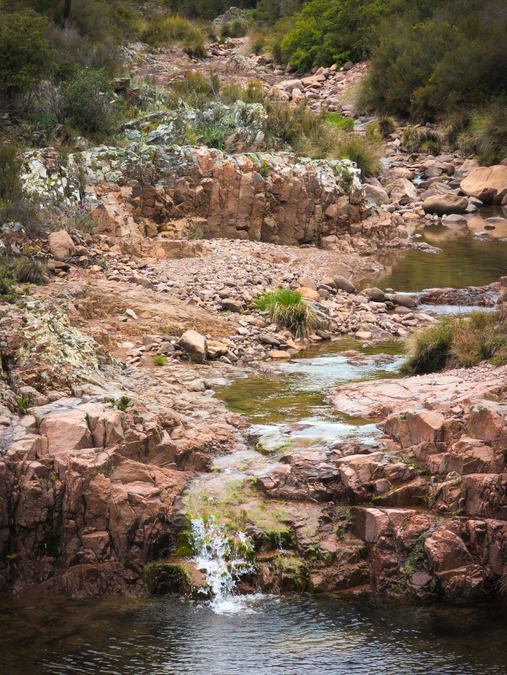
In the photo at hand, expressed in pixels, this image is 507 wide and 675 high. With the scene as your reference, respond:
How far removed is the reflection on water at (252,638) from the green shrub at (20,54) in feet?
48.4

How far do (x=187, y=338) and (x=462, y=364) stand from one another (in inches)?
140

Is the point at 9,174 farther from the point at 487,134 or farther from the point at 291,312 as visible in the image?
the point at 487,134

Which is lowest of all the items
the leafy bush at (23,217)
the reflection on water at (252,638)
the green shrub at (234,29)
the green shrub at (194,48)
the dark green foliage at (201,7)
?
the reflection on water at (252,638)

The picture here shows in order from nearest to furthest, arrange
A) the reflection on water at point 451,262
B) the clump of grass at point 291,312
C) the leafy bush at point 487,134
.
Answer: the clump of grass at point 291,312
the reflection on water at point 451,262
the leafy bush at point 487,134

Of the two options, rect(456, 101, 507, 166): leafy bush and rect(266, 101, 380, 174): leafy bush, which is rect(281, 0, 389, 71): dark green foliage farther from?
rect(266, 101, 380, 174): leafy bush

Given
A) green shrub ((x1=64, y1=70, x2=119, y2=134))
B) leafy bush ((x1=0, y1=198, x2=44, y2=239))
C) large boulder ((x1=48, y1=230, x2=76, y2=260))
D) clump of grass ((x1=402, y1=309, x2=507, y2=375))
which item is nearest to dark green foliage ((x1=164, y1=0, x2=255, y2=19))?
green shrub ((x1=64, y1=70, x2=119, y2=134))

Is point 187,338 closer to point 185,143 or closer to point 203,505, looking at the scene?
point 203,505

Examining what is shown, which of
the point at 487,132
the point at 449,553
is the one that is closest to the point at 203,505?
the point at 449,553

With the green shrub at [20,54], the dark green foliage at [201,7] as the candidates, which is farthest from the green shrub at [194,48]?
the green shrub at [20,54]

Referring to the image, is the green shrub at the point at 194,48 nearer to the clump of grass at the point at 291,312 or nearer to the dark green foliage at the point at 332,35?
the dark green foliage at the point at 332,35

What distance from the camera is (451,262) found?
19.4m

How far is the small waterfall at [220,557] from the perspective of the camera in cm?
714

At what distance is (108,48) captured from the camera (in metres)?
24.0

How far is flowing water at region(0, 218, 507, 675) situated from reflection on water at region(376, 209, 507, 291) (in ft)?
31.1
